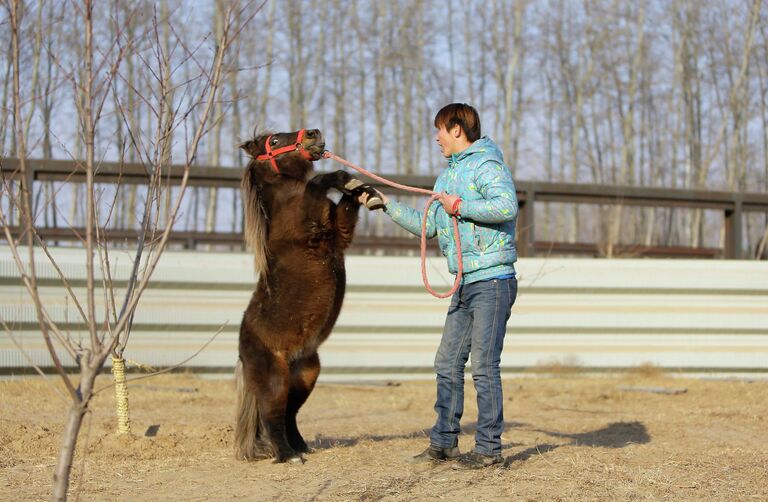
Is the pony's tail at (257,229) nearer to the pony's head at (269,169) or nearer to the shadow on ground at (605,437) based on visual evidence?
the pony's head at (269,169)

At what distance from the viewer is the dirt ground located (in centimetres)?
386

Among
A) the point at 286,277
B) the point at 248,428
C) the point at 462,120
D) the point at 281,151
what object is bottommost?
the point at 248,428

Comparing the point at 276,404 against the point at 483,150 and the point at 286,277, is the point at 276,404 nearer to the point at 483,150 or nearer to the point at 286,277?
the point at 286,277

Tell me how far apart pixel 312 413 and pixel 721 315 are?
4.63 meters

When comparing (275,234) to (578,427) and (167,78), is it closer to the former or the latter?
(167,78)

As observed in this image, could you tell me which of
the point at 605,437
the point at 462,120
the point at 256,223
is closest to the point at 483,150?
the point at 462,120

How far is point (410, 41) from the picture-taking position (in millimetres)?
24562

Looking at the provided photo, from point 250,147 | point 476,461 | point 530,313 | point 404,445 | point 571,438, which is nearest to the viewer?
point 476,461

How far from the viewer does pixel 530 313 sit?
8.34 m

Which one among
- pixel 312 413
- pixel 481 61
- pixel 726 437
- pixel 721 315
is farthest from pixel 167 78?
pixel 481 61

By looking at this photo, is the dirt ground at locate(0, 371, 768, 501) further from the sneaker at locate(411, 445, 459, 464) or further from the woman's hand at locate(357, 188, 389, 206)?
the woman's hand at locate(357, 188, 389, 206)

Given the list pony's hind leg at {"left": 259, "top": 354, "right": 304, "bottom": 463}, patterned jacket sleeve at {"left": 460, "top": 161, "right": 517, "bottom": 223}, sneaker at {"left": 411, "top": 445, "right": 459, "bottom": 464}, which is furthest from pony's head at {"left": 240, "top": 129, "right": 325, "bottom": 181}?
sneaker at {"left": 411, "top": 445, "right": 459, "bottom": 464}

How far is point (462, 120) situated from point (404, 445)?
210 centimetres

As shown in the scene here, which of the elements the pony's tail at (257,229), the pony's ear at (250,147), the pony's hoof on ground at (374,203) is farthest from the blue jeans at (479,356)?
the pony's ear at (250,147)
